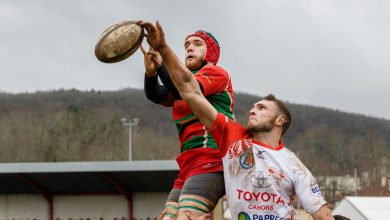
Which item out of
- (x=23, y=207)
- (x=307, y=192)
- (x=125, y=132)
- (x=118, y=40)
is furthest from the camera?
(x=125, y=132)

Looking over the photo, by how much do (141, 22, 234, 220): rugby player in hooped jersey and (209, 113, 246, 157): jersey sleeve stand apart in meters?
0.19

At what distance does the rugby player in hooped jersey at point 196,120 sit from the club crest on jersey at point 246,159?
10.7 inches

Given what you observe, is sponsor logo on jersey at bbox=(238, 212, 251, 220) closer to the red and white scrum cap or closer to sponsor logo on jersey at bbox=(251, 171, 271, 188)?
sponsor logo on jersey at bbox=(251, 171, 271, 188)

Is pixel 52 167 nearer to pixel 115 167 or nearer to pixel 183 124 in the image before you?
pixel 115 167

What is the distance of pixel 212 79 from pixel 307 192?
42.4 inches

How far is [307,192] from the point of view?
6.01 m

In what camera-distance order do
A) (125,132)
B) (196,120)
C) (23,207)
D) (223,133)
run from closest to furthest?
(223,133) → (196,120) → (23,207) → (125,132)

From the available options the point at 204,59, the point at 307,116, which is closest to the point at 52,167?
the point at 204,59

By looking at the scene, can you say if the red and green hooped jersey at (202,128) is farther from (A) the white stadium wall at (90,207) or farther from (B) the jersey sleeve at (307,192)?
(A) the white stadium wall at (90,207)

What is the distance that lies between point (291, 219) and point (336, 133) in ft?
374

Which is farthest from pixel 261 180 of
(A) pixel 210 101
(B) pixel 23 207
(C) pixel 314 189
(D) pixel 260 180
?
(B) pixel 23 207

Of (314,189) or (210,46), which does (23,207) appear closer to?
(210,46)

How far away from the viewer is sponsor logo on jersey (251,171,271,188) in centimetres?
594

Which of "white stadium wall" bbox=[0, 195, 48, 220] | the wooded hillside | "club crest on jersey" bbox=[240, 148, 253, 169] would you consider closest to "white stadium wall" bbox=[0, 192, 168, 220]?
"white stadium wall" bbox=[0, 195, 48, 220]
